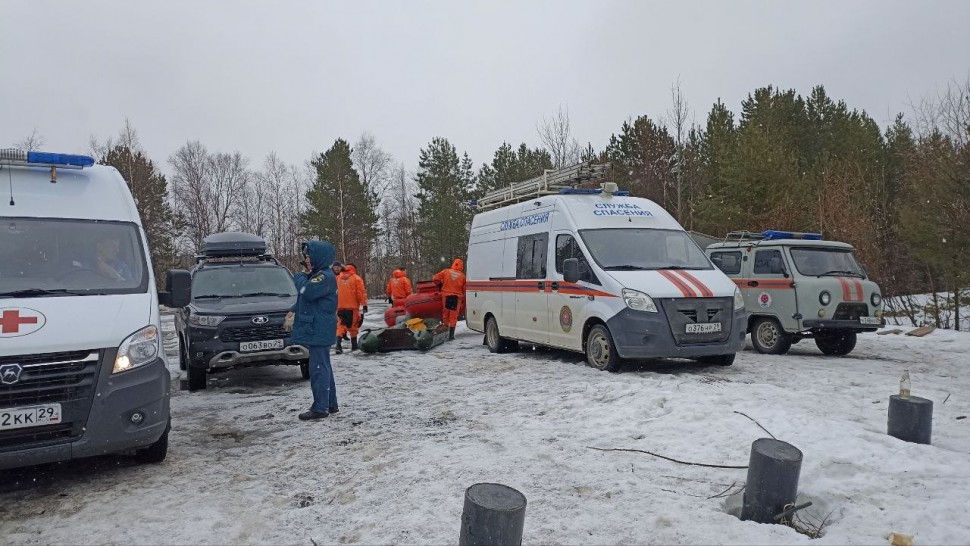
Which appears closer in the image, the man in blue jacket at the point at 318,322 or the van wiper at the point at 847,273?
the man in blue jacket at the point at 318,322

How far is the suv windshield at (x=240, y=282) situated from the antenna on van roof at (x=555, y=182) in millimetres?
4901

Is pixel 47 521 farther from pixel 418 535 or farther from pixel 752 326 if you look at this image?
pixel 752 326

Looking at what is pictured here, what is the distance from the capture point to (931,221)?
1942 cm

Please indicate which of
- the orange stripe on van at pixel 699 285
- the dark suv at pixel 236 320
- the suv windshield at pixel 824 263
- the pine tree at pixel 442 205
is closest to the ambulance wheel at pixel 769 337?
the suv windshield at pixel 824 263

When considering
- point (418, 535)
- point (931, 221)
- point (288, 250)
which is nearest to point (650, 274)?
point (418, 535)

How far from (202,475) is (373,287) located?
4194cm

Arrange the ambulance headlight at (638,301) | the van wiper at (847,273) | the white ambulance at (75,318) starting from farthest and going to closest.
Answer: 1. the van wiper at (847,273)
2. the ambulance headlight at (638,301)
3. the white ambulance at (75,318)

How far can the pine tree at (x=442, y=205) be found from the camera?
1407 inches

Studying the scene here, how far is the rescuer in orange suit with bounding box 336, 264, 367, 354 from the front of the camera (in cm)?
1210

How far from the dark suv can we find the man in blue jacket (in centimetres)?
110

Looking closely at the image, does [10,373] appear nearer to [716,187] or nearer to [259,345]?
[259,345]

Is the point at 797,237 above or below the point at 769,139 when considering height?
below

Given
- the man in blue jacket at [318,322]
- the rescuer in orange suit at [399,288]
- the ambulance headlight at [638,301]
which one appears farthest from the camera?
the rescuer in orange suit at [399,288]

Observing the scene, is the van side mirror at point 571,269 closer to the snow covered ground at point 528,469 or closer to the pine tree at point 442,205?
the snow covered ground at point 528,469
